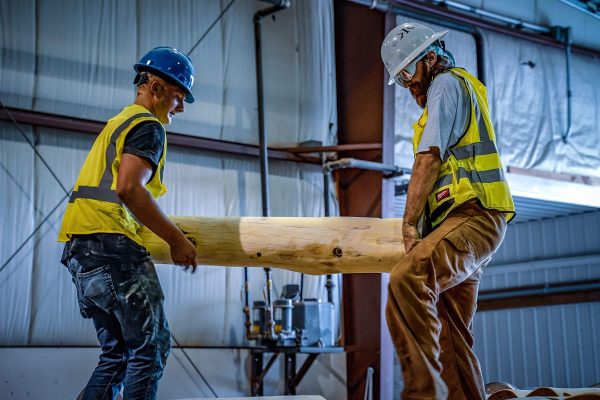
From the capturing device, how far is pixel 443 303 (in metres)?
5.29

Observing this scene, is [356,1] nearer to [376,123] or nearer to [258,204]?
[376,123]

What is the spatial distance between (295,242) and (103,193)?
4.43 ft

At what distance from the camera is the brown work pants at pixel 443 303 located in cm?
442

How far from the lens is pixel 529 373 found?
15.4 meters

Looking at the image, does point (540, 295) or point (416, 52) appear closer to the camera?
point (416, 52)

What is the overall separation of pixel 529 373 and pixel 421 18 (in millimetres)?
7501

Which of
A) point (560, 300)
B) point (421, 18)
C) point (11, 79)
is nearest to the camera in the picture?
point (11, 79)

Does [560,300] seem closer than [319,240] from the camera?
No

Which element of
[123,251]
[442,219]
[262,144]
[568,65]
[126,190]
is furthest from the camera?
[568,65]

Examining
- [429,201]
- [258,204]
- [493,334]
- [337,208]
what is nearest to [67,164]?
[258,204]

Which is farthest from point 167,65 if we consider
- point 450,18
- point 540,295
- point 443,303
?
point 540,295

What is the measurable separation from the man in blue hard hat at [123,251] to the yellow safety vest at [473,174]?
1.63 metres

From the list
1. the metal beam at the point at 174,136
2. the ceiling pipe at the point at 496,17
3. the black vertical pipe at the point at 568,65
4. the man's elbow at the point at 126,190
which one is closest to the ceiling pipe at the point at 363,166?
the metal beam at the point at 174,136

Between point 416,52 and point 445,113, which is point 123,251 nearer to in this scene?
point 445,113
